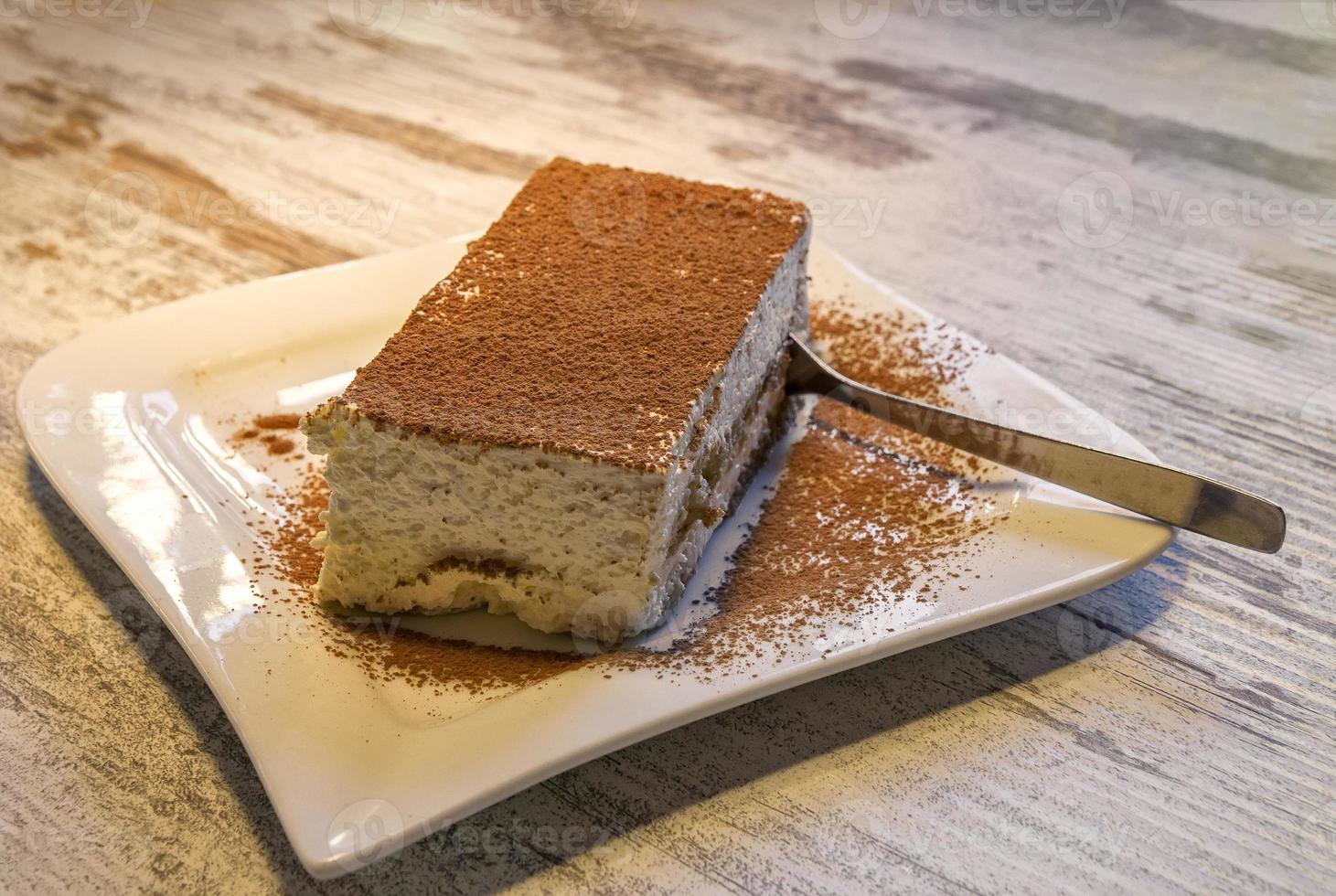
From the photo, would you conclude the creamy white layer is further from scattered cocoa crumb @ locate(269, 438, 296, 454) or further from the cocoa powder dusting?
scattered cocoa crumb @ locate(269, 438, 296, 454)

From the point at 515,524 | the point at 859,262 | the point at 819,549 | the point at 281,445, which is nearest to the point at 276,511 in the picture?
the point at 281,445

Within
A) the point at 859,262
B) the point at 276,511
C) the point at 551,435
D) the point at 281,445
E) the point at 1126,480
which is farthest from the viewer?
the point at 859,262

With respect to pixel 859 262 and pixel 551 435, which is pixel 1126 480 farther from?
pixel 859 262

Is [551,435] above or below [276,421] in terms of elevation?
above

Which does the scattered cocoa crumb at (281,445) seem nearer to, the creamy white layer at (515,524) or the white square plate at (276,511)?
the white square plate at (276,511)

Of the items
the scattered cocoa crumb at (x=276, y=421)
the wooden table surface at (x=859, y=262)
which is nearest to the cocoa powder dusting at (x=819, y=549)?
the scattered cocoa crumb at (x=276, y=421)

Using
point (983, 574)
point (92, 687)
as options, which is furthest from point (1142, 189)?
point (92, 687)

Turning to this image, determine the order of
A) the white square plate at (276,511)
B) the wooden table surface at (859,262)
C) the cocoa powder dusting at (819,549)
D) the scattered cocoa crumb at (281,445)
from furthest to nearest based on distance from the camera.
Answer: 1. the scattered cocoa crumb at (281,445)
2. the cocoa powder dusting at (819,549)
3. the wooden table surface at (859,262)
4. the white square plate at (276,511)

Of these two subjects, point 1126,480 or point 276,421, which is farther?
point 276,421
